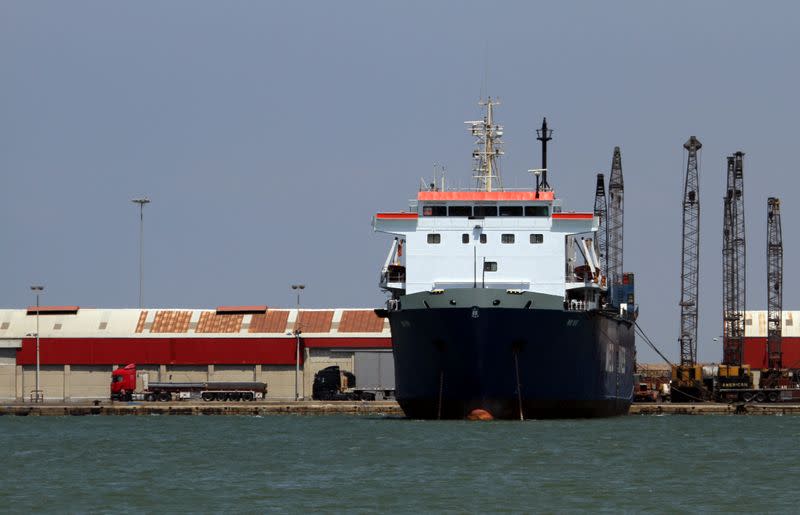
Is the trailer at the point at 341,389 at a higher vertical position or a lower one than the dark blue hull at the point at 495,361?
lower

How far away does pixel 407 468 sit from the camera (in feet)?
192

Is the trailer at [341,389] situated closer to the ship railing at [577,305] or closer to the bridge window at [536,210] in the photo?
the bridge window at [536,210]

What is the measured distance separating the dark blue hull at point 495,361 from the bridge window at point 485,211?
6720 mm

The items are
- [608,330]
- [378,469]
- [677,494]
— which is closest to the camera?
[677,494]

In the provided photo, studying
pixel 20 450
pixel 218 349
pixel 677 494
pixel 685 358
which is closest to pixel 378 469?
pixel 677 494

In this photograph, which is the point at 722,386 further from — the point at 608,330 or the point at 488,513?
the point at 488,513

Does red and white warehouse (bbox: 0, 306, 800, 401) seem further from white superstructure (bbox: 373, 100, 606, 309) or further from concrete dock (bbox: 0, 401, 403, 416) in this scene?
white superstructure (bbox: 373, 100, 606, 309)

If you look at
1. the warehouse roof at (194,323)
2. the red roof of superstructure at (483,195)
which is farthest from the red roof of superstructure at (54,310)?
the red roof of superstructure at (483,195)

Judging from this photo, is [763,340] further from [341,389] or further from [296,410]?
[296,410]

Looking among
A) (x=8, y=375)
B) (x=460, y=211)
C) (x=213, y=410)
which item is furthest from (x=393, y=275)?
(x=8, y=375)

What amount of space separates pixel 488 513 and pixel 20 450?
1198 inches

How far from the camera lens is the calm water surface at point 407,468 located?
49344 millimetres

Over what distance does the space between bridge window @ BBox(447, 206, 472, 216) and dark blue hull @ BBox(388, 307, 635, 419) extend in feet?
19.8

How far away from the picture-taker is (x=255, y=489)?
52.2 m
